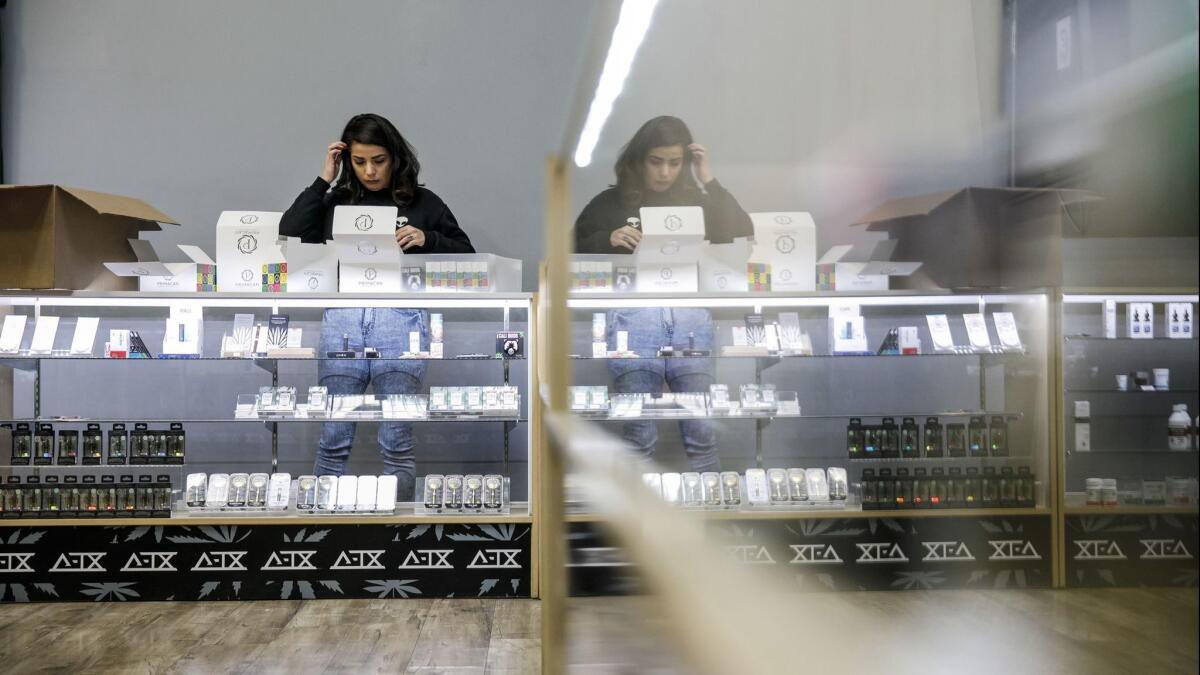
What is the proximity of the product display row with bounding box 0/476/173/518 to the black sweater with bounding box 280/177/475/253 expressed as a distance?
1161mm

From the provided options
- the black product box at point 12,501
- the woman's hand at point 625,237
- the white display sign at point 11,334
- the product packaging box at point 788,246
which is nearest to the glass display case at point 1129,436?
the product packaging box at point 788,246

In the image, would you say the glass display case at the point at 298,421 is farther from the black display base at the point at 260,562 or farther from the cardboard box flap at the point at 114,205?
the cardboard box flap at the point at 114,205

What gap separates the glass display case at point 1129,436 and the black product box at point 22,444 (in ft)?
14.0

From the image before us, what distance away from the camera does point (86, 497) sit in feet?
12.0

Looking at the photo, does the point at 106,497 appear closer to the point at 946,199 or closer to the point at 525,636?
the point at 525,636

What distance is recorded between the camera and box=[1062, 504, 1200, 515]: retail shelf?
11cm

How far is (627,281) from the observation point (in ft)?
3.52

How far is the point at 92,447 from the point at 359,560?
3.87ft

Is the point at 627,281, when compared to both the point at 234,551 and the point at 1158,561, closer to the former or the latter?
the point at 1158,561

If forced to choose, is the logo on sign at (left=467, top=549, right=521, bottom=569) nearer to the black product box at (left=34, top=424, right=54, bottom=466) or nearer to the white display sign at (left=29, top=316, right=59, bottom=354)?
the black product box at (left=34, top=424, right=54, bottom=466)

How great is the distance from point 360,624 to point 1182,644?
3476mm

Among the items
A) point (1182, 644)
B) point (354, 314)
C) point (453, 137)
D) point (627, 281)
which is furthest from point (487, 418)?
point (1182, 644)

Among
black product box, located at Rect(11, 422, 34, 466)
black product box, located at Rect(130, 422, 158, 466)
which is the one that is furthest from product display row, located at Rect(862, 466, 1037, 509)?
black product box, located at Rect(11, 422, 34, 466)

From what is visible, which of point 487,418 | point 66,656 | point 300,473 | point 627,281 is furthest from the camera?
point 300,473
